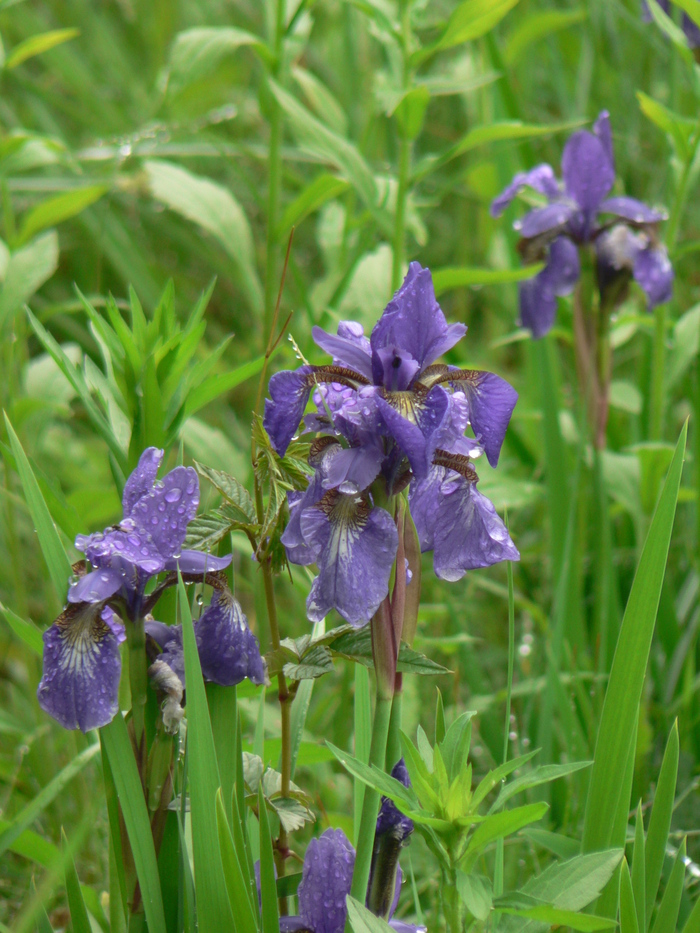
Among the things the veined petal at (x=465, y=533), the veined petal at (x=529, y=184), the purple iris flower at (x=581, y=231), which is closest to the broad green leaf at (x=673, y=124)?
the purple iris flower at (x=581, y=231)

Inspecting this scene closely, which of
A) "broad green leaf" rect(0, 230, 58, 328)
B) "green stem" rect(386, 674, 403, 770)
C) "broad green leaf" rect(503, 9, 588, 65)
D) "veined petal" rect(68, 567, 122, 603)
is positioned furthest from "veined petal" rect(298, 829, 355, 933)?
"broad green leaf" rect(503, 9, 588, 65)

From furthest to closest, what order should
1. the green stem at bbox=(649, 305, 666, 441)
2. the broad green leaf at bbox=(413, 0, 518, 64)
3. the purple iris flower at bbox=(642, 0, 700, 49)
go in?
1. the purple iris flower at bbox=(642, 0, 700, 49)
2. the green stem at bbox=(649, 305, 666, 441)
3. the broad green leaf at bbox=(413, 0, 518, 64)

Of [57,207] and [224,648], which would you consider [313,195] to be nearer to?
[57,207]

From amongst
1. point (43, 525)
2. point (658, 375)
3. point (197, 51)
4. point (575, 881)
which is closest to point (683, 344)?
point (658, 375)

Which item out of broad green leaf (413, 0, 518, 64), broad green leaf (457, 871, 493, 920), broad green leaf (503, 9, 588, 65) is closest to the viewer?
broad green leaf (457, 871, 493, 920)

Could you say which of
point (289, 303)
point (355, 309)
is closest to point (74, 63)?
point (289, 303)

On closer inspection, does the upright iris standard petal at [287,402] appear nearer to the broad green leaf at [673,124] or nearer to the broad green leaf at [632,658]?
the broad green leaf at [632,658]

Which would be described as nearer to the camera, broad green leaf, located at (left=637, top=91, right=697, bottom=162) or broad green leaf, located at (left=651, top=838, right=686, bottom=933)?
broad green leaf, located at (left=651, top=838, right=686, bottom=933)

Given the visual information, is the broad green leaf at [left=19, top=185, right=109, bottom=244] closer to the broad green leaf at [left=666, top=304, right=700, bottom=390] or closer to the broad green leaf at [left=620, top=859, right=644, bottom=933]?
the broad green leaf at [left=666, top=304, right=700, bottom=390]
